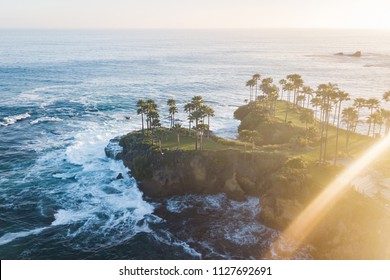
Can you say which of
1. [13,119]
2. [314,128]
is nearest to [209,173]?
[314,128]

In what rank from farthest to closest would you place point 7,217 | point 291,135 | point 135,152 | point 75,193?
point 291,135 → point 135,152 → point 75,193 → point 7,217

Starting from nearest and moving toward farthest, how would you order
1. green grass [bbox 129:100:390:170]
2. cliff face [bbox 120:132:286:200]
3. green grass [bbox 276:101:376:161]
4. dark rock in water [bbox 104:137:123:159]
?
cliff face [bbox 120:132:286:200] < green grass [bbox 129:100:390:170] < green grass [bbox 276:101:376:161] < dark rock in water [bbox 104:137:123:159]

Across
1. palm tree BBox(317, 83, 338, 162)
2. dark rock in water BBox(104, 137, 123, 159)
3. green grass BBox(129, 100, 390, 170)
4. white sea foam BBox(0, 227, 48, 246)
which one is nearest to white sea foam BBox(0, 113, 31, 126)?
dark rock in water BBox(104, 137, 123, 159)

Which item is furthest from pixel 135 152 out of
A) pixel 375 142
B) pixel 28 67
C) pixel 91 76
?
pixel 28 67

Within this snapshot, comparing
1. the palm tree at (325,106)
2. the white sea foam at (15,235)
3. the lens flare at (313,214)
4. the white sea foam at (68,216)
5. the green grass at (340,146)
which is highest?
the palm tree at (325,106)

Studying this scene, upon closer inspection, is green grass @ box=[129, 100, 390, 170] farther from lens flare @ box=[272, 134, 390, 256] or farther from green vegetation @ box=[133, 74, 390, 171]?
lens flare @ box=[272, 134, 390, 256]

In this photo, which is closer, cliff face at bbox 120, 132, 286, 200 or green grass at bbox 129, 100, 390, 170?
cliff face at bbox 120, 132, 286, 200

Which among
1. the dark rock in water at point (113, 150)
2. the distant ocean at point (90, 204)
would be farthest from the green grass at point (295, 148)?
the distant ocean at point (90, 204)

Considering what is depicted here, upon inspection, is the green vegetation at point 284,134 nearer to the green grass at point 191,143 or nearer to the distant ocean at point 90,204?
the green grass at point 191,143

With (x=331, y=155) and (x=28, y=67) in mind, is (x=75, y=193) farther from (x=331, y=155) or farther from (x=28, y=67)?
(x=28, y=67)

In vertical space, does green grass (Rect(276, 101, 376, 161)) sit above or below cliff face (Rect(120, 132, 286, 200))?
above

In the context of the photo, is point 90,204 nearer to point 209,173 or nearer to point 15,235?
point 15,235
